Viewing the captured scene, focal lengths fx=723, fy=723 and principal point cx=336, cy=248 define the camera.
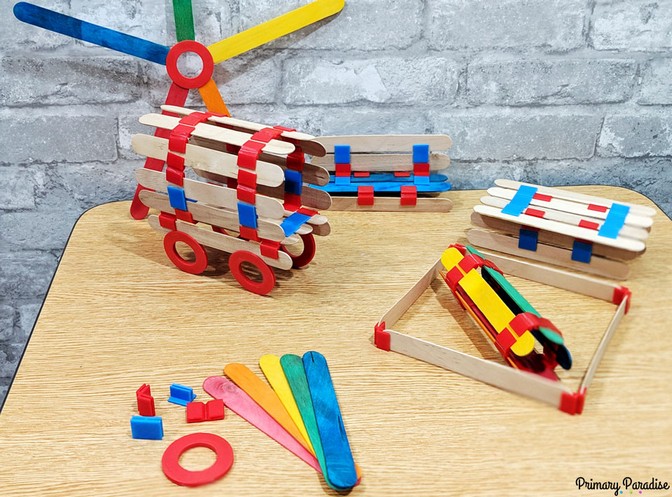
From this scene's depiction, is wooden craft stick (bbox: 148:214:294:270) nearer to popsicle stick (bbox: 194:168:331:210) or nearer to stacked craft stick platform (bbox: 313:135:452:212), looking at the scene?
popsicle stick (bbox: 194:168:331:210)

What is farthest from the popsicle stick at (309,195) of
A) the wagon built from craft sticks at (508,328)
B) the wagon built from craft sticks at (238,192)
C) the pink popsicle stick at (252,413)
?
the pink popsicle stick at (252,413)

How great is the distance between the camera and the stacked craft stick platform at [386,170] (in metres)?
1.06

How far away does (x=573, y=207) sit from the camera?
958 millimetres

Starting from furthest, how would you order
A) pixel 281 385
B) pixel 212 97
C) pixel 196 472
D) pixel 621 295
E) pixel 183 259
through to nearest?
pixel 212 97, pixel 183 259, pixel 621 295, pixel 281 385, pixel 196 472

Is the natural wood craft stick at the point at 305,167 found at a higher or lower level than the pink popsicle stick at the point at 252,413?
higher

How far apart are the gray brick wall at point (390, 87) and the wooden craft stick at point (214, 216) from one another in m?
0.23

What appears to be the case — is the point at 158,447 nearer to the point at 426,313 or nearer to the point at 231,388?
the point at 231,388

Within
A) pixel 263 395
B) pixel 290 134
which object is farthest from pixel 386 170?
pixel 263 395

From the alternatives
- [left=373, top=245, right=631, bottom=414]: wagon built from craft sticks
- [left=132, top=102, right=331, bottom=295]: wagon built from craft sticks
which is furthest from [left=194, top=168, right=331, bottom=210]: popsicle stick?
[left=373, top=245, right=631, bottom=414]: wagon built from craft sticks

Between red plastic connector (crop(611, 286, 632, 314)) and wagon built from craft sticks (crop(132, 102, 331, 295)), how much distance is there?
1.17 feet

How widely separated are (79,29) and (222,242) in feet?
1.22

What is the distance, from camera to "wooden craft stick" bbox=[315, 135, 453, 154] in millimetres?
1050

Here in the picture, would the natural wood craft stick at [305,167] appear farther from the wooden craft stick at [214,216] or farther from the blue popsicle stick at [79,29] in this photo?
the blue popsicle stick at [79,29]

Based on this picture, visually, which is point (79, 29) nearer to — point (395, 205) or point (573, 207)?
point (395, 205)
